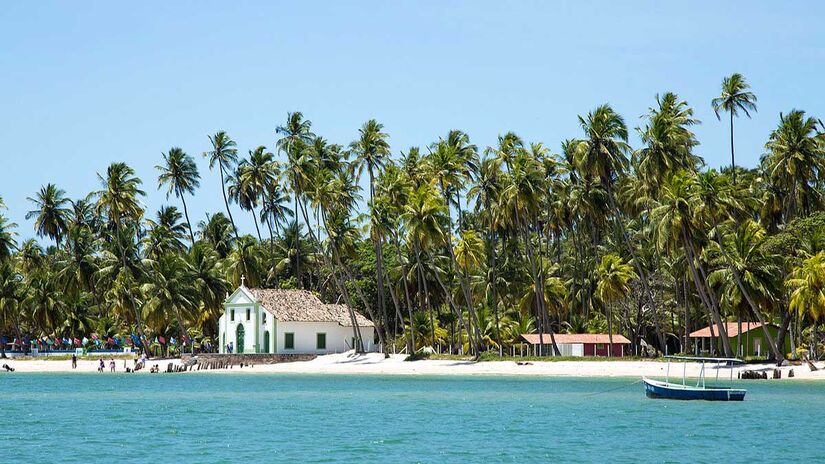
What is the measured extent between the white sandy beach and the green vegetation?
10.2 feet

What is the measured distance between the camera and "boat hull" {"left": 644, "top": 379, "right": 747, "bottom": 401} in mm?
51781

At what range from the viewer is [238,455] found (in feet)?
112

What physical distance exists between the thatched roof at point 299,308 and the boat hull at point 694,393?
4235 centimetres

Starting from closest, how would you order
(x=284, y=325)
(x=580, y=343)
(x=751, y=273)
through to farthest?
(x=751, y=273)
(x=580, y=343)
(x=284, y=325)

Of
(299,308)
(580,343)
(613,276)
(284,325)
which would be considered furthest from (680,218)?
(299,308)

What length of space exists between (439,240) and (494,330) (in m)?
15.0

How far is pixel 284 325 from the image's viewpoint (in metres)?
89.9

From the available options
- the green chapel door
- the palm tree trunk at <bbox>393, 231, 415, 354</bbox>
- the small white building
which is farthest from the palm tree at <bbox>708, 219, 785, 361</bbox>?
the green chapel door


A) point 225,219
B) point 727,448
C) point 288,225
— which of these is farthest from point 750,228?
point 225,219

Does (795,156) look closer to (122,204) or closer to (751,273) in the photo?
(751,273)

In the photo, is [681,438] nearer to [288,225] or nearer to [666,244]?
[666,244]

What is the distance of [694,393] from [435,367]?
103ft

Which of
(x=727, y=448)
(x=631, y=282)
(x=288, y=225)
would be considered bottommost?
(x=727, y=448)

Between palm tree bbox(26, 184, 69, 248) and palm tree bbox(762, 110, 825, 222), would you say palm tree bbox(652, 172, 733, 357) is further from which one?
palm tree bbox(26, 184, 69, 248)
